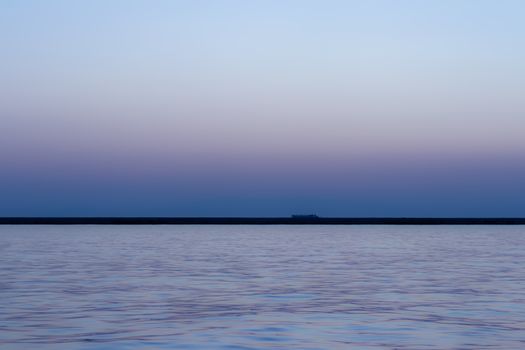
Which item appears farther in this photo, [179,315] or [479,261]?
[479,261]

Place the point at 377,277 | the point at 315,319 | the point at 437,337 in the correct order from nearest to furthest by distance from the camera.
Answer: the point at 437,337
the point at 315,319
the point at 377,277

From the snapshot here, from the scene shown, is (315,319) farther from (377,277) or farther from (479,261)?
(479,261)

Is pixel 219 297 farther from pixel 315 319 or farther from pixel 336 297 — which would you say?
pixel 315 319

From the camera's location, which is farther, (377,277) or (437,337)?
(377,277)

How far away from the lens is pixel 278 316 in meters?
24.6

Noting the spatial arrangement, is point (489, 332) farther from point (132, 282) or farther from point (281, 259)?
point (281, 259)

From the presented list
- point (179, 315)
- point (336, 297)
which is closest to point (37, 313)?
point (179, 315)

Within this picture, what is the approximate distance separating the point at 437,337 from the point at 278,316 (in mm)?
4997

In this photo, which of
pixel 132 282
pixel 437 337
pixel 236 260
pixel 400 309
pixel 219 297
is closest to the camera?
pixel 437 337

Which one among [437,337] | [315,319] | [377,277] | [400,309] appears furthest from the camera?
[377,277]

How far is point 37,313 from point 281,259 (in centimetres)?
3027

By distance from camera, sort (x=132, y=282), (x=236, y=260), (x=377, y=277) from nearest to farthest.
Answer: (x=132, y=282) → (x=377, y=277) → (x=236, y=260)

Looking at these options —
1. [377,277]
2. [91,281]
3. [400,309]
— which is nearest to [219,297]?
[400,309]

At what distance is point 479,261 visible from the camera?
5303cm
